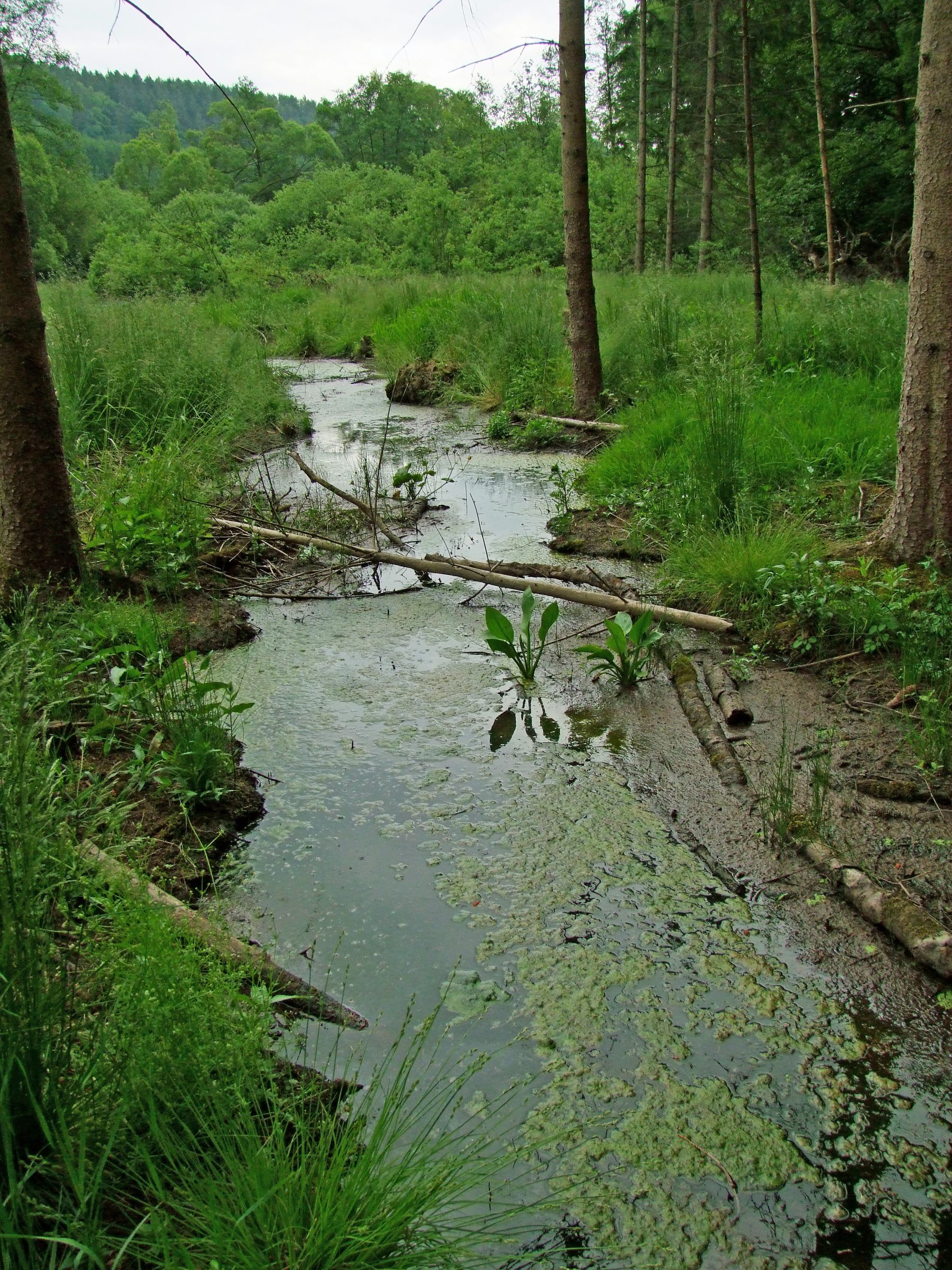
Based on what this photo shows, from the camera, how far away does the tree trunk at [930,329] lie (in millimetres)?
3994

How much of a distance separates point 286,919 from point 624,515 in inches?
167

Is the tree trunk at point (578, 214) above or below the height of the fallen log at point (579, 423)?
above

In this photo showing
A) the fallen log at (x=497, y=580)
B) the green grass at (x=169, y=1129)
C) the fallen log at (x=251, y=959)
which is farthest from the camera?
the fallen log at (x=497, y=580)

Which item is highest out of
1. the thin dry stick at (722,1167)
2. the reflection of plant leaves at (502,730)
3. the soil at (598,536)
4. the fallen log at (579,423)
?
the fallen log at (579,423)

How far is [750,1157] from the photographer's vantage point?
1.88 meters

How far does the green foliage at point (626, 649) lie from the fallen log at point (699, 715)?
0.51ft

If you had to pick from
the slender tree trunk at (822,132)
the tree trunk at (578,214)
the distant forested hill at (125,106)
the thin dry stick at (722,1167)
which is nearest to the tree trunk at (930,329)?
the thin dry stick at (722,1167)

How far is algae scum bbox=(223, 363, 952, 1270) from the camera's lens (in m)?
1.78

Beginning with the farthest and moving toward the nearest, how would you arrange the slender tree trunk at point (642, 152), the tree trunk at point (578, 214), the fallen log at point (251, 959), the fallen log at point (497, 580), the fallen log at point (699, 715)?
1. the slender tree trunk at point (642, 152)
2. the tree trunk at point (578, 214)
3. the fallen log at point (497, 580)
4. the fallen log at point (699, 715)
5. the fallen log at point (251, 959)

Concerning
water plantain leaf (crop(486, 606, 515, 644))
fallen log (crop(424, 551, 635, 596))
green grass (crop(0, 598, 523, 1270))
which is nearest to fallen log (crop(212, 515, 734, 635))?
fallen log (crop(424, 551, 635, 596))

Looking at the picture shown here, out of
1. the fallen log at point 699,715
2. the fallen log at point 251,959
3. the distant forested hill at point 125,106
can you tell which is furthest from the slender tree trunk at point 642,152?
the distant forested hill at point 125,106

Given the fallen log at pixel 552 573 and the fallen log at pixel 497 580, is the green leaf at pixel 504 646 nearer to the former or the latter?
the fallen log at pixel 497 580

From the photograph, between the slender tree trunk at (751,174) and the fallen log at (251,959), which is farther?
the slender tree trunk at (751,174)

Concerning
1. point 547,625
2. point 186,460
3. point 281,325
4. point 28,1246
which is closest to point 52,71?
point 281,325
